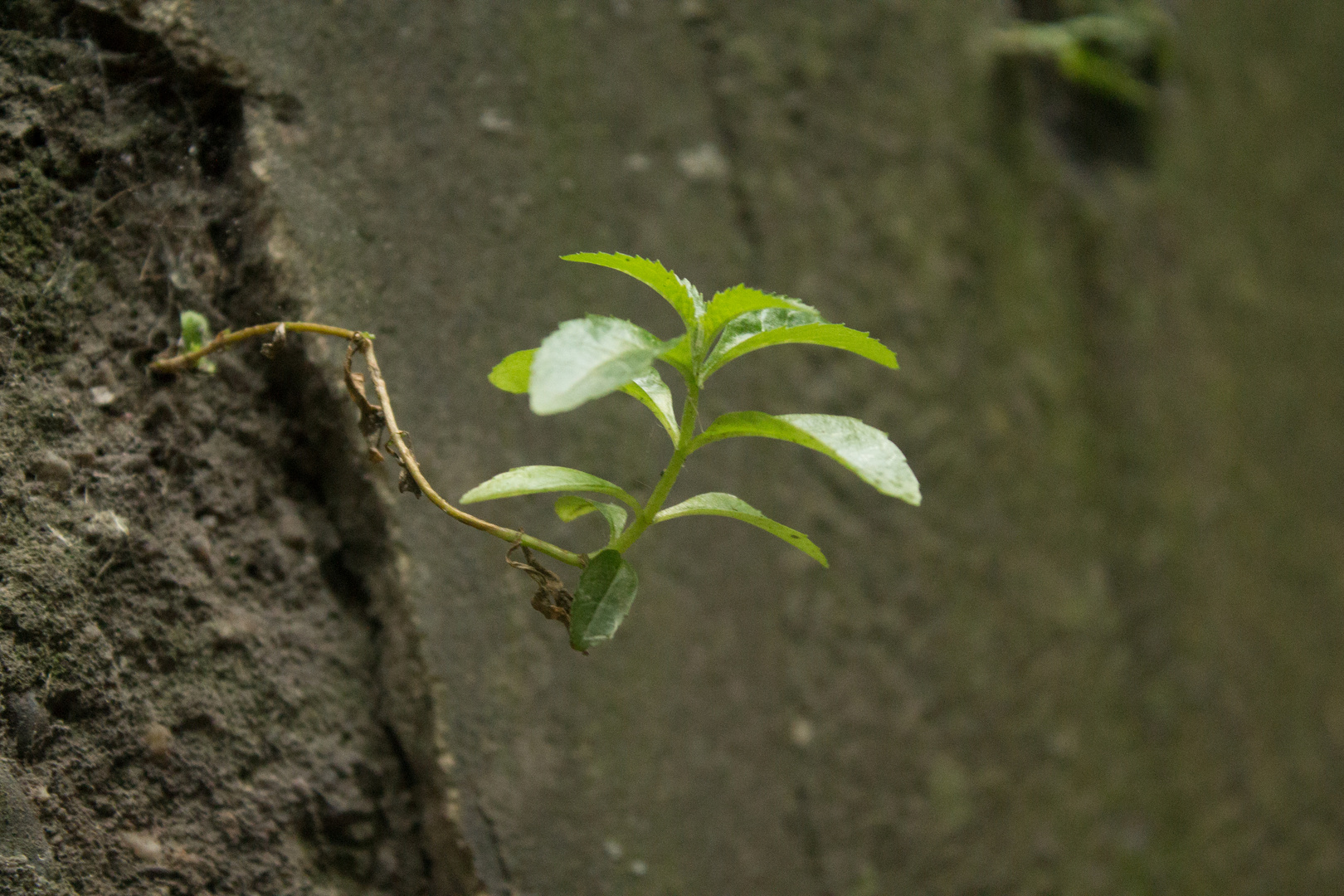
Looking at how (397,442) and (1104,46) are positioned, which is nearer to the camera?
(397,442)

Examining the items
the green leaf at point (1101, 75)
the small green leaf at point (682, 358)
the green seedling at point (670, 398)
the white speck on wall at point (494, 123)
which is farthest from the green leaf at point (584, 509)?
the green leaf at point (1101, 75)

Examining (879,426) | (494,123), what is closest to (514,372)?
(494,123)

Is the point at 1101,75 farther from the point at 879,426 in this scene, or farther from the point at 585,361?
the point at 585,361

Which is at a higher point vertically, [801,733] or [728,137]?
[728,137]

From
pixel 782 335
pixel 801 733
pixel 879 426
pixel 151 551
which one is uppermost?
pixel 782 335

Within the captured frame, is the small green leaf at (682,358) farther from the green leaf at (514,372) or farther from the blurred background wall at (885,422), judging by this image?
the blurred background wall at (885,422)

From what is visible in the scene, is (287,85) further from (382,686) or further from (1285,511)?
(1285,511)
